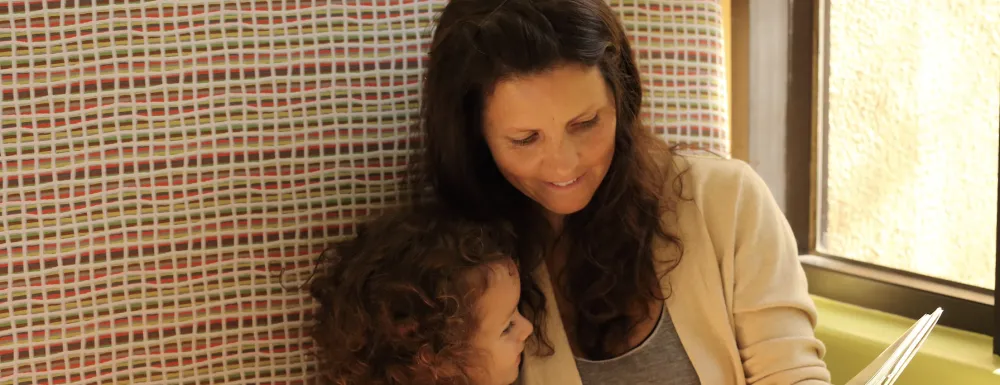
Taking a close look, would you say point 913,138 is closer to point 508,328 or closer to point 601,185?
point 601,185

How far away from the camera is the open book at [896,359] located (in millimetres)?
939

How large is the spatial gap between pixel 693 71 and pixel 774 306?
375mm

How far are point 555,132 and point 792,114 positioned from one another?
32.5 inches

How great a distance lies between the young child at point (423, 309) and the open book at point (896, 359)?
386 mm

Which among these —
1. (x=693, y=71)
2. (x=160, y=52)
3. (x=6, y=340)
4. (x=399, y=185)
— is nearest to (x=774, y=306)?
(x=693, y=71)

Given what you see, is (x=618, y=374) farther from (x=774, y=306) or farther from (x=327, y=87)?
(x=327, y=87)

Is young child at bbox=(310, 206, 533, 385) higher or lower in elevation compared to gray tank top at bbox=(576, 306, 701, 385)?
higher

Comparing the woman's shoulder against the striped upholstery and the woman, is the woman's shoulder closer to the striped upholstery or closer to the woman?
the woman

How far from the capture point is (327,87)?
1195 millimetres

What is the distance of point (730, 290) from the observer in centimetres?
122

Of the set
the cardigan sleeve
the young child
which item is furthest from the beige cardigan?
the young child

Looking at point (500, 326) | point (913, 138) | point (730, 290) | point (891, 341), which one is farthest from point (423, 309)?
point (913, 138)

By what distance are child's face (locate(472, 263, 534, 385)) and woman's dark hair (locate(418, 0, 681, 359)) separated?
0.26ft

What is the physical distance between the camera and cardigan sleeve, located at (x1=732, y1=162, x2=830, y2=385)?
118 centimetres
